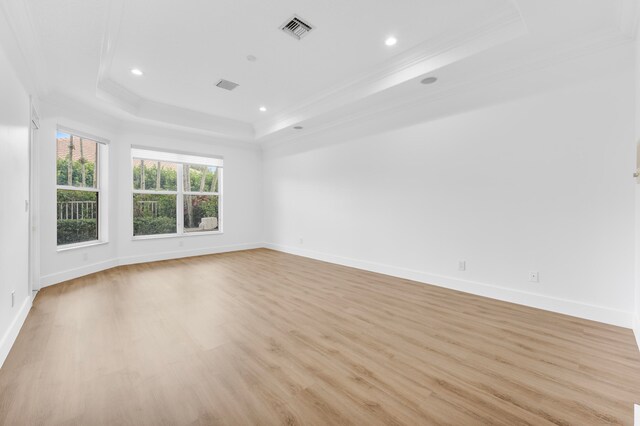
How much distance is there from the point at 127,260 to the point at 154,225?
0.87m

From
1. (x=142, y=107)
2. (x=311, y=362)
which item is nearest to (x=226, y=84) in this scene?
(x=142, y=107)

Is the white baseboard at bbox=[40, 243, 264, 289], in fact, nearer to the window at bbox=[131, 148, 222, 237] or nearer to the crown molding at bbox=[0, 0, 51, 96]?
the window at bbox=[131, 148, 222, 237]

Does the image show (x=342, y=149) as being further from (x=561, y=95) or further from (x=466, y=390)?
(x=466, y=390)

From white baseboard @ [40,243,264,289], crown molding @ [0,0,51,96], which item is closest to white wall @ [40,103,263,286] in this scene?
white baseboard @ [40,243,264,289]

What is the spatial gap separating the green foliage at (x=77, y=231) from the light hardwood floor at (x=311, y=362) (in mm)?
1304

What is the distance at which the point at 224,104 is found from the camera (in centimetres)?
509

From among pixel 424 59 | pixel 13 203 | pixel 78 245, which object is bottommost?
pixel 78 245

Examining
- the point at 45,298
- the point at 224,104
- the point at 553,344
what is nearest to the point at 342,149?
the point at 224,104

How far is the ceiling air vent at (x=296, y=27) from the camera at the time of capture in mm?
2782

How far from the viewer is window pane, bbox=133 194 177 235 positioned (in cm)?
562

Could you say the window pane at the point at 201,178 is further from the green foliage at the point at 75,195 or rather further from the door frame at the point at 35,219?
the door frame at the point at 35,219

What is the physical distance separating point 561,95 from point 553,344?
2.50m

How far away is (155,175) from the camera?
19.1 feet

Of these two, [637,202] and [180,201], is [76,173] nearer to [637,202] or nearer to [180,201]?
[180,201]
